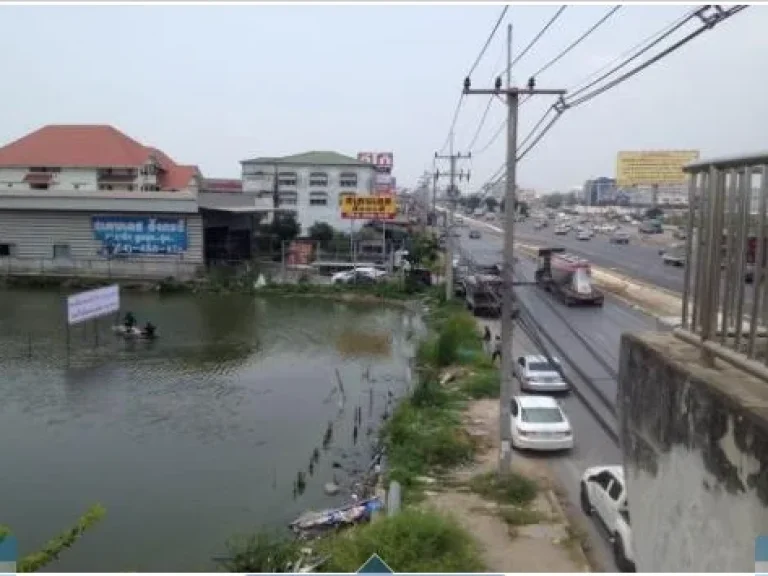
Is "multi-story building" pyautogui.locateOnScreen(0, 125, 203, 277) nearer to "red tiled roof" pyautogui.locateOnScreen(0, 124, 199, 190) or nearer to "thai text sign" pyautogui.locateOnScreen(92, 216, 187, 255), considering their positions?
"thai text sign" pyautogui.locateOnScreen(92, 216, 187, 255)

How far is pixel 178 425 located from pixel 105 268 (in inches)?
1027

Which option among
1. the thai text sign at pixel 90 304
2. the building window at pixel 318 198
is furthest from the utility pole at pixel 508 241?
the building window at pixel 318 198

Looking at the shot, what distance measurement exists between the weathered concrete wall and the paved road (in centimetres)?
404

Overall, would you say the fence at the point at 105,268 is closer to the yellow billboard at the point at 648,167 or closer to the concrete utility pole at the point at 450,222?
the concrete utility pole at the point at 450,222

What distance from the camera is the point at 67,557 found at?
417 inches

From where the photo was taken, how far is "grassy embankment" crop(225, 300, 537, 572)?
8.45 m

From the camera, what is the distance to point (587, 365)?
2080cm

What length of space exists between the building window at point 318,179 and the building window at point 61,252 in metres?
26.7

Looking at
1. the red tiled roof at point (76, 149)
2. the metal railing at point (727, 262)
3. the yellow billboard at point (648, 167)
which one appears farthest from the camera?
the yellow billboard at point (648, 167)

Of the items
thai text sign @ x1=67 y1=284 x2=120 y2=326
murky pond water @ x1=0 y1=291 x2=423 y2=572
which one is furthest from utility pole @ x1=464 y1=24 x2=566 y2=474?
thai text sign @ x1=67 y1=284 x2=120 y2=326

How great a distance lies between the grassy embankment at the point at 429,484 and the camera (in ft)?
27.7

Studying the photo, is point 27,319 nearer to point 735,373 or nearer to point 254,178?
point 735,373

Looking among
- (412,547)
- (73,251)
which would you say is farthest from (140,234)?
(412,547)

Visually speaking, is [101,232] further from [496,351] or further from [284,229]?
[496,351]
